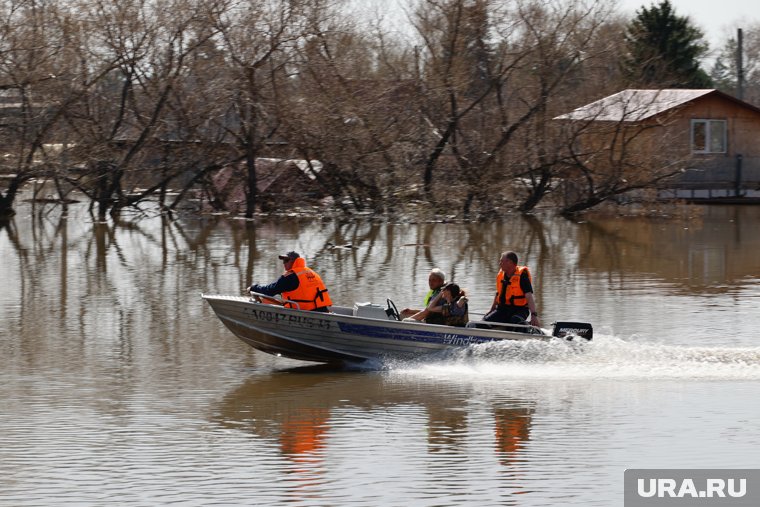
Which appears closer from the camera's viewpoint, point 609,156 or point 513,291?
point 513,291

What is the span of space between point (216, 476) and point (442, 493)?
78.1 inches

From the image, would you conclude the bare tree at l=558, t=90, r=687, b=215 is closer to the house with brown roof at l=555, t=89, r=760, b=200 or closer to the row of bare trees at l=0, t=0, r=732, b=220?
the row of bare trees at l=0, t=0, r=732, b=220

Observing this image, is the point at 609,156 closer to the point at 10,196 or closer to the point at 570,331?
the point at 10,196

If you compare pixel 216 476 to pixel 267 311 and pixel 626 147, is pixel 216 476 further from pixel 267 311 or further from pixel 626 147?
pixel 626 147

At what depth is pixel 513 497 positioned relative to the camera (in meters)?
9.95

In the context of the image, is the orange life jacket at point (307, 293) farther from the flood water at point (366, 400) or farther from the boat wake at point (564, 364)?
the boat wake at point (564, 364)

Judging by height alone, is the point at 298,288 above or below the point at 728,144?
below

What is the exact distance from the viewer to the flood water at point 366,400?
10500 millimetres

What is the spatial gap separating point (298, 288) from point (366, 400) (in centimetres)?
220

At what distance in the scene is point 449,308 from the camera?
15.5 meters

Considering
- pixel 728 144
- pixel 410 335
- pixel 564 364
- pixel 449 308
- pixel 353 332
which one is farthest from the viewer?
pixel 728 144

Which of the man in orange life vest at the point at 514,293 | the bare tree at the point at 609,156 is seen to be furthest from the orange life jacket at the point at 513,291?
the bare tree at the point at 609,156
